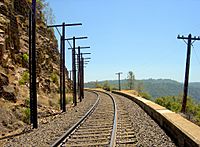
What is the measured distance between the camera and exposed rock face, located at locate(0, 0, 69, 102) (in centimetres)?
2106

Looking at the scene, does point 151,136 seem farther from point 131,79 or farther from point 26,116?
point 131,79

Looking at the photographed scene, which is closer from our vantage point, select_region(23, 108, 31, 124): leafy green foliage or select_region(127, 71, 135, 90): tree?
select_region(23, 108, 31, 124): leafy green foliage

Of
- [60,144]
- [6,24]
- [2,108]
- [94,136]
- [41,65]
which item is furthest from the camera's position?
[41,65]

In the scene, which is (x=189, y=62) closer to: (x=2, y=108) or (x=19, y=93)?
(x=19, y=93)

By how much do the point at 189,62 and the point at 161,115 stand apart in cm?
1380

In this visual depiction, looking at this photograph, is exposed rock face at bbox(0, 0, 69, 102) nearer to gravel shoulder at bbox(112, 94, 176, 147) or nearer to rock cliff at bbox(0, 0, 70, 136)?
rock cliff at bbox(0, 0, 70, 136)

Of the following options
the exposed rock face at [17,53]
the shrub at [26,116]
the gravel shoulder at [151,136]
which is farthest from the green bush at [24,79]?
the gravel shoulder at [151,136]

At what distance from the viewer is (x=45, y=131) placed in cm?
1271

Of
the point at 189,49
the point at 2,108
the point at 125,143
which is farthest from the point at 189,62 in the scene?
the point at 125,143

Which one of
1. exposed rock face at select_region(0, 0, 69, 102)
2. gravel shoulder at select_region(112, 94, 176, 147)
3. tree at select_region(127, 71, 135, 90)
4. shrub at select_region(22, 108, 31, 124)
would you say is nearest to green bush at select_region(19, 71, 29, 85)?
exposed rock face at select_region(0, 0, 69, 102)

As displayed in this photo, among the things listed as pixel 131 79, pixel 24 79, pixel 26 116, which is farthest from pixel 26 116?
pixel 131 79

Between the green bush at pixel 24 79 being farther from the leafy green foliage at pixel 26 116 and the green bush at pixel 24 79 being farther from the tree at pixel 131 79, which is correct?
the tree at pixel 131 79

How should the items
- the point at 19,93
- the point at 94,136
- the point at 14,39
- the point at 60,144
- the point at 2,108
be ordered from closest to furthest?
the point at 60,144
the point at 94,136
the point at 2,108
the point at 19,93
the point at 14,39

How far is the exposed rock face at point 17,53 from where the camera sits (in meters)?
21.1
